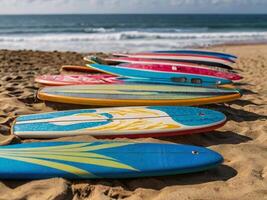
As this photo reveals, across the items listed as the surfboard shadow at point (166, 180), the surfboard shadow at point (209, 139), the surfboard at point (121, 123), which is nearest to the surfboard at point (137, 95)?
the surfboard at point (121, 123)

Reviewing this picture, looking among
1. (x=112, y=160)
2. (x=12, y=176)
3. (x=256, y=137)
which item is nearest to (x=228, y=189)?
(x=112, y=160)

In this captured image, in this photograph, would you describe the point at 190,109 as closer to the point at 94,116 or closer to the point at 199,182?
the point at 94,116

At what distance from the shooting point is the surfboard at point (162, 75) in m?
4.90

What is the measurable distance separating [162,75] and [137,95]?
1269mm

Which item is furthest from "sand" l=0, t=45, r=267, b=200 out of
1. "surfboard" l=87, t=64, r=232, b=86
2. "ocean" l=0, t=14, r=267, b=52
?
"ocean" l=0, t=14, r=267, b=52

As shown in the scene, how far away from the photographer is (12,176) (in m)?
2.38

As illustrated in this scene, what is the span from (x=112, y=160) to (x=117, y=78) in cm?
251

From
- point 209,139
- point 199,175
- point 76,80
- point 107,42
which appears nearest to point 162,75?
point 76,80

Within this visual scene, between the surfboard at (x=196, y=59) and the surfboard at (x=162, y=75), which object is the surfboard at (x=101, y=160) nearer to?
the surfboard at (x=162, y=75)

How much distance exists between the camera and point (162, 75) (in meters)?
5.15

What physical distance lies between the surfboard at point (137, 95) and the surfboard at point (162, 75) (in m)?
0.62

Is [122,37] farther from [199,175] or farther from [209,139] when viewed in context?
[199,175]

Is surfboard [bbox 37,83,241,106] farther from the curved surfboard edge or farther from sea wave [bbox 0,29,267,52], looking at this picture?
sea wave [bbox 0,29,267,52]

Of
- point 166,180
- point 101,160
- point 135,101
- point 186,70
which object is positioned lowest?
point 166,180
